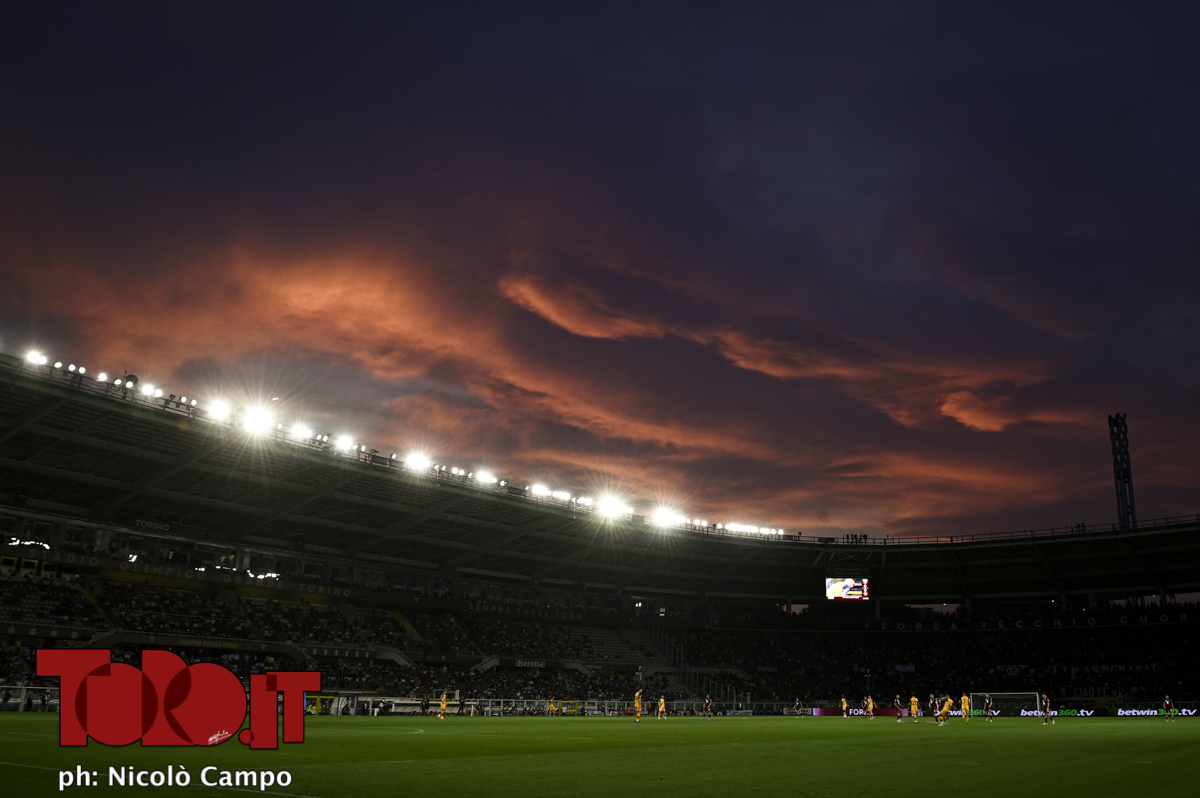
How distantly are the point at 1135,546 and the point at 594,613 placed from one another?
168 ft

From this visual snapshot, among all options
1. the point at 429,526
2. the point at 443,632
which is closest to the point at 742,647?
the point at 443,632

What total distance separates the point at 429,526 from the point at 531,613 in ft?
52.5

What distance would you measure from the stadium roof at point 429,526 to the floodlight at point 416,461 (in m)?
0.52

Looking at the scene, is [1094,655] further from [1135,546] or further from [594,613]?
[594,613]

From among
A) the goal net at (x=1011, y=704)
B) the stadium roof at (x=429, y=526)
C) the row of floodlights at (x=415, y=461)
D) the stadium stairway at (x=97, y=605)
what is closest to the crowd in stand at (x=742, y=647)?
the stadium stairway at (x=97, y=605)

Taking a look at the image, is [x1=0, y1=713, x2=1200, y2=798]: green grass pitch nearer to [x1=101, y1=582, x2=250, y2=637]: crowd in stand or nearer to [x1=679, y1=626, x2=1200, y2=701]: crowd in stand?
[x1=101, y1=582, x2=250, y2=637]: crowd in stand

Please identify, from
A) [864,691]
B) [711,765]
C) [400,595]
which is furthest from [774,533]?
[711,765]

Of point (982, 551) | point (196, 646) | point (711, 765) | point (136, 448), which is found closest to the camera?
point (711, 765)

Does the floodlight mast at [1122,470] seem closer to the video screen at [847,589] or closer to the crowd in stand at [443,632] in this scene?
the video screen at [847,589]

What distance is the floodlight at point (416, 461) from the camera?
60.3 metres

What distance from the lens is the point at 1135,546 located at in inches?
2995

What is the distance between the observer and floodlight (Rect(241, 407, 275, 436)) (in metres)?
50.9

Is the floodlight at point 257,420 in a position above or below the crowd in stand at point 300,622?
above

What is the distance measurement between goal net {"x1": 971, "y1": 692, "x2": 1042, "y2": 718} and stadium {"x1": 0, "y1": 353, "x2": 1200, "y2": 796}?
0.33 m
